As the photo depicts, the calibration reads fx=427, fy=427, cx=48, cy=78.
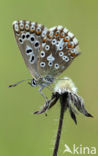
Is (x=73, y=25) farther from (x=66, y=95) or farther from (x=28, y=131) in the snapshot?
(x=66, y=95)

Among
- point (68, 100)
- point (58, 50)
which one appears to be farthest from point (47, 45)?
point (68, 100)

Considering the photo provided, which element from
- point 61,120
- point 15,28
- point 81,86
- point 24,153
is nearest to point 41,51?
point 15,28

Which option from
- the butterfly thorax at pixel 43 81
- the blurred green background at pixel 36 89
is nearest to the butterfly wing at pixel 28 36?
the butterfly thorax at pixel 43 81

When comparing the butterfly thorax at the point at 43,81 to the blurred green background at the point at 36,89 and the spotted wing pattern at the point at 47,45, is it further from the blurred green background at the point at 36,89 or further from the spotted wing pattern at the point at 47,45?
the blurred green background at the point at 36,89

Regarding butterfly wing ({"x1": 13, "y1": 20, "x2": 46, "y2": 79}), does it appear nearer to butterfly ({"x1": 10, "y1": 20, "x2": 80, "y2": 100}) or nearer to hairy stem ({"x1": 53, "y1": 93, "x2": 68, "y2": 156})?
butterfly ({"x1": 10, "y1": 20, "x2": 80, "y2": 100})

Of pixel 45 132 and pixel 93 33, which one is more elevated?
pixel 93 33

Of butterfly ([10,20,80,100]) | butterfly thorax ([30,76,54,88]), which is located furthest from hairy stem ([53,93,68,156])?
butterfly thorax ([30,76,54,88])
